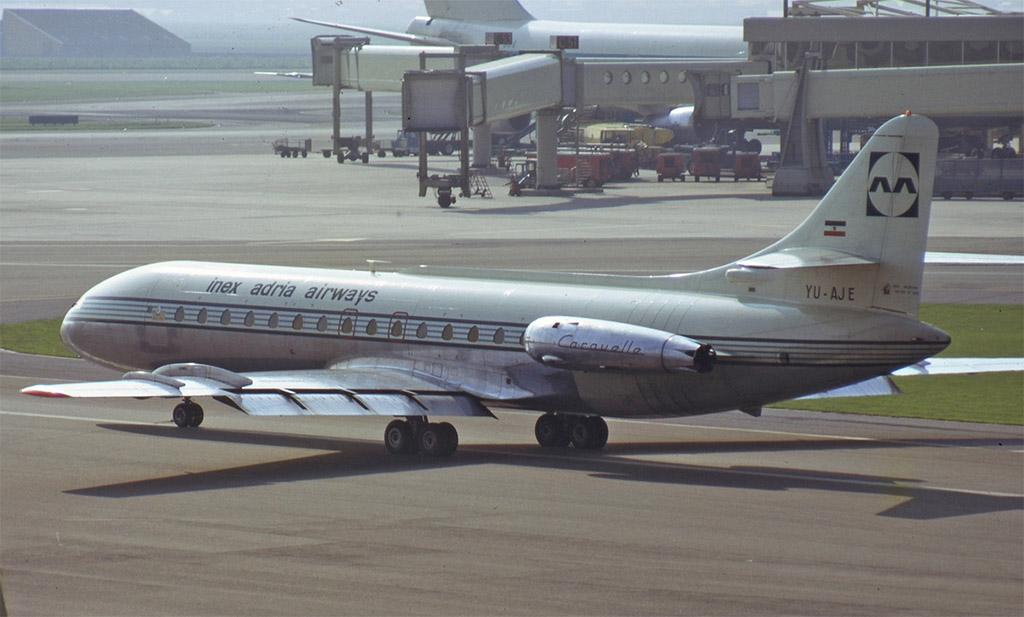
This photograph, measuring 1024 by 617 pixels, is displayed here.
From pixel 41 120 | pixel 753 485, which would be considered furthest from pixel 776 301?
pixel 41 120

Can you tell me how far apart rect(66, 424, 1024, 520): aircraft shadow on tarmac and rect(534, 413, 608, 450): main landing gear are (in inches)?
10.8

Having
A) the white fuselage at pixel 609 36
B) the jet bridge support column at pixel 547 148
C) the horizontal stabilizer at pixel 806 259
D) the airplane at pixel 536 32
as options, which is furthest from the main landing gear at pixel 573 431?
the airplane at pixel 536 32

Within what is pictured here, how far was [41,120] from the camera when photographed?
19262 cm

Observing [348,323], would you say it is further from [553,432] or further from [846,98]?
[846,98]

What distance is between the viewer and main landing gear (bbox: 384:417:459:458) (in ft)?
98.2

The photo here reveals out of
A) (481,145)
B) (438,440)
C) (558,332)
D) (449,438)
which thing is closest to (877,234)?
(558,332)

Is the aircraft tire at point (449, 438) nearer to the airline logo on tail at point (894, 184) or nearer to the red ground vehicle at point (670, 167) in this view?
the airline logo on tail at point (894, 184)

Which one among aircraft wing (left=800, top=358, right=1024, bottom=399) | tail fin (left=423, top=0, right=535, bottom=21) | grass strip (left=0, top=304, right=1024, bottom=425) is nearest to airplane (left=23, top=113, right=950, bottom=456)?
aircraft wing (left=800, top=358, right=1024, bottom=399)

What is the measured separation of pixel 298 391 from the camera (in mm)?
29000

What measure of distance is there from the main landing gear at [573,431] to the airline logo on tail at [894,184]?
287 inches

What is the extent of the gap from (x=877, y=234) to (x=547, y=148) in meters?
80.4

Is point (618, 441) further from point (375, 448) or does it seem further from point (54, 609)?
point (54, 609)

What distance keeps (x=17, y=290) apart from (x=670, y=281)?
36575 millimetres

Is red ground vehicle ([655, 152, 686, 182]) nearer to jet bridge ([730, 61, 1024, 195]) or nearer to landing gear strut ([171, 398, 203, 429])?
jet bridge ([730, 61, 1024, 195])
